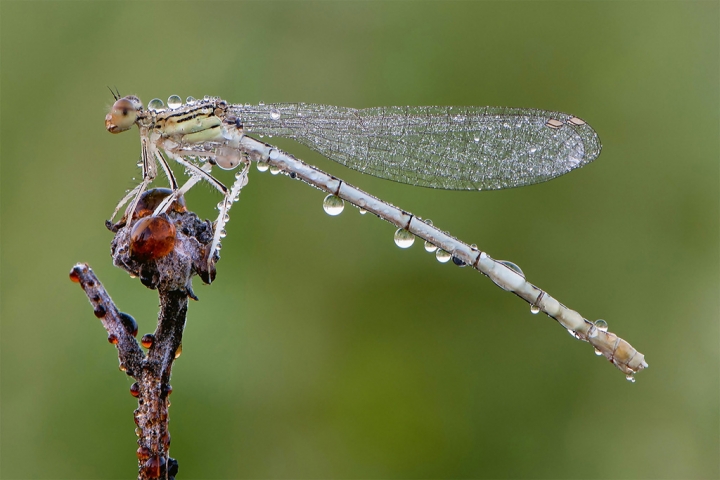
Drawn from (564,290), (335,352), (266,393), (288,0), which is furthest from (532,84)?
(266,393)

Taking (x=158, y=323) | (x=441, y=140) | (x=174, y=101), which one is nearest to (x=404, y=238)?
(x=441, y=140)

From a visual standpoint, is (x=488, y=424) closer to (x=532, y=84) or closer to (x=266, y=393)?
(x=266, y=393)

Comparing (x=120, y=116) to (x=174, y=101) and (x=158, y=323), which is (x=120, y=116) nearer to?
(x=174, y=101)

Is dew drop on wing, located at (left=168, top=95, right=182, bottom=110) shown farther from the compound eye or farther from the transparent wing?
the transparent wing

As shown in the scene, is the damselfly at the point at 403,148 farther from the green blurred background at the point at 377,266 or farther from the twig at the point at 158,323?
the twig at the point at 158,323

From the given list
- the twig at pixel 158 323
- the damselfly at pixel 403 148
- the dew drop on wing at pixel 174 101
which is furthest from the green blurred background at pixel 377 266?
the twig at pixel 158 323

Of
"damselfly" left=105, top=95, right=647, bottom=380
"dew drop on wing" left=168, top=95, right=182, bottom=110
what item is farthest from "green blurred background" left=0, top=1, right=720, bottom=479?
"dew drop on wing" left=168, top=95, right=182, bottom=110
